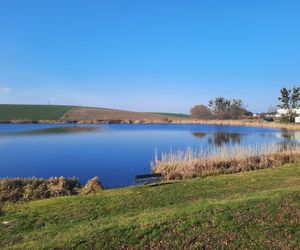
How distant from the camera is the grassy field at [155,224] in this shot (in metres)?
6.18

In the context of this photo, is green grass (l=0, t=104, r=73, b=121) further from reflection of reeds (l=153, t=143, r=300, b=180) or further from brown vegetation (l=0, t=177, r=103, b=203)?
brown vegetation (l=0, t=177, r=103, b=203)

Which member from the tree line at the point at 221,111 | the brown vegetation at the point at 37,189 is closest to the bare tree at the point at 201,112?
the tree line at the point at 221,111

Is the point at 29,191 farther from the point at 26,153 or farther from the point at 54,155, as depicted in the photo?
the point at 26,153

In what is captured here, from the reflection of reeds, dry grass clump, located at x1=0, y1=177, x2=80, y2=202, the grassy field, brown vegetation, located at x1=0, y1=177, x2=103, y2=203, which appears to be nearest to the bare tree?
the reflection of reeds

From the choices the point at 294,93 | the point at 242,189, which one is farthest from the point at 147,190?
the point at 294,93

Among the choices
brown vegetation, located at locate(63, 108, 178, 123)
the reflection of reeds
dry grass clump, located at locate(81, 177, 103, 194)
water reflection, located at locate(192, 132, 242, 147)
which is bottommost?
water reflection, located at locate(192, 132, 242, 147)

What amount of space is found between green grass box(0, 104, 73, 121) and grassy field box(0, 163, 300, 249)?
91.1 m

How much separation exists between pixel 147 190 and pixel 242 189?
311 centimetres

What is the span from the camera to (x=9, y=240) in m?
7.22

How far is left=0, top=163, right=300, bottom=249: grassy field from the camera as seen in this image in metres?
6.18

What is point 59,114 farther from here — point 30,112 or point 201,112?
point 201,112

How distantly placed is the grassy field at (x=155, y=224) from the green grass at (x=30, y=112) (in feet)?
299

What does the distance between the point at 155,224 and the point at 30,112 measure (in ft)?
358

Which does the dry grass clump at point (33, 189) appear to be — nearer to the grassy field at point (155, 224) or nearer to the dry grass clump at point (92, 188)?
the dry grass clump at point (92, 188)
